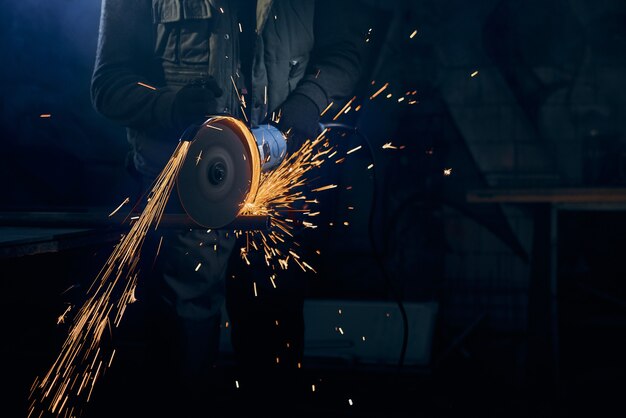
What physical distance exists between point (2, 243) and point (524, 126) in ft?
11.6

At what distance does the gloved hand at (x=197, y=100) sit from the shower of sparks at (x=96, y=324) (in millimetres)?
179

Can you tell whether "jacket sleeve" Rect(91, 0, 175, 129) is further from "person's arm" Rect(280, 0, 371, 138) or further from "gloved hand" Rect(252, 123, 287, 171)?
"person's arm" Rect(280, 0, 371, 138)

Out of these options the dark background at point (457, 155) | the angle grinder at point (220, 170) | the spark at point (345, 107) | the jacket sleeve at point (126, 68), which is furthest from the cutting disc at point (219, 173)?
the spark at point (345, 107)

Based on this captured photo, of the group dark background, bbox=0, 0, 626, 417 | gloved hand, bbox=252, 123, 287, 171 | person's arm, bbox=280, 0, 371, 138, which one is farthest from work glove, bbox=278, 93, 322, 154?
dark background, bbox=0, 0, 626, 417

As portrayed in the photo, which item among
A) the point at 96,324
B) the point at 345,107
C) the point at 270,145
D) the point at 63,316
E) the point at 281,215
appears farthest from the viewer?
the point at 345,107

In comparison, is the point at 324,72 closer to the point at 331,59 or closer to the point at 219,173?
the point at 331,59

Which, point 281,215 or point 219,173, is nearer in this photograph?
point 219,173

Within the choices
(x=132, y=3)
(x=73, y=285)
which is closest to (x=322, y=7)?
(x=132, y=3)

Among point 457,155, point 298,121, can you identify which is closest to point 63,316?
point 298,121

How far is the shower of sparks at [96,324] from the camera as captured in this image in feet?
6.19

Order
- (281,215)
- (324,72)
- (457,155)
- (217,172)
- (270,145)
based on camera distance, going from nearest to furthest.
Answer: (217,172), (270,145), (281,215), (324,72), (457,155)

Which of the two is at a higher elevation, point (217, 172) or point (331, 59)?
point (331, 59)

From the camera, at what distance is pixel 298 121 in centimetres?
226

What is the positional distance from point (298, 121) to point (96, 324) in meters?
1.47
